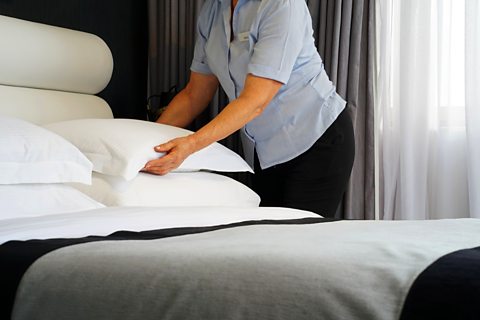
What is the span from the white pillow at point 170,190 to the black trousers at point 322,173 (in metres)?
0.20

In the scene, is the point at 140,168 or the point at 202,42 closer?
the point at 140,168

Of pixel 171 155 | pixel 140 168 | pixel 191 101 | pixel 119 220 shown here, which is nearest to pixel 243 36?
pixel 191 101

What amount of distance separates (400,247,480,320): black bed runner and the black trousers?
157 centimetres

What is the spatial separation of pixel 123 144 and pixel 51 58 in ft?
2.06

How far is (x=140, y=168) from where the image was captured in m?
1.85

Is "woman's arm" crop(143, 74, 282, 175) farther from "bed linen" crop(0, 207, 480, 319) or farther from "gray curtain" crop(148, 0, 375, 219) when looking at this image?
"bed linen" crop(0, 207, 480, 319)

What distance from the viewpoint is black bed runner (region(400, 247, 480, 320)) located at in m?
0.65

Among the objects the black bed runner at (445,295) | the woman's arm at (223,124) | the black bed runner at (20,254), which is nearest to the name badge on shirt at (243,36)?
the woman's arm at (223,124)

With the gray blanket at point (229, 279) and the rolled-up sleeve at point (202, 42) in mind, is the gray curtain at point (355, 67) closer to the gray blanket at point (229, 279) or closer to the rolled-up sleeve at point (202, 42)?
the rolled-up sleeve at point (202, 42)

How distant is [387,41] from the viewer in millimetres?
2652

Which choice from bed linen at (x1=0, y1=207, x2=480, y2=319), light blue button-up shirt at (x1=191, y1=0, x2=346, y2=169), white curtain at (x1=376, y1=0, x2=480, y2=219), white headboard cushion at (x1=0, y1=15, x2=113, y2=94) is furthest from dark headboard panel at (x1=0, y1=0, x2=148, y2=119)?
bed linen at (x1=0, y1=207, x2=480, y2=319)

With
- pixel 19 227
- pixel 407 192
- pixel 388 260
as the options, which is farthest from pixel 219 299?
pixel 407 192

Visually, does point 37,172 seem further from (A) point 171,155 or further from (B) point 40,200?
(A) point 171,155

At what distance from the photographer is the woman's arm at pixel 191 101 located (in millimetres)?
2629
